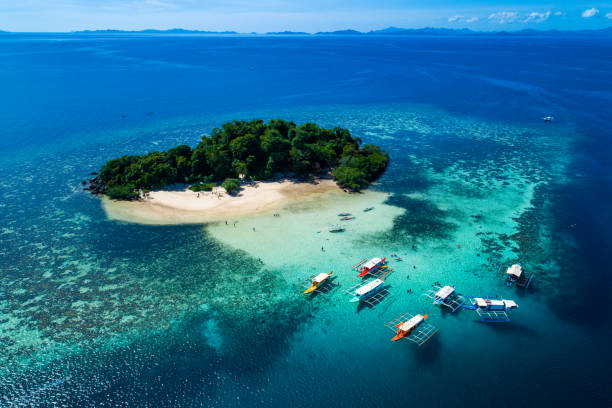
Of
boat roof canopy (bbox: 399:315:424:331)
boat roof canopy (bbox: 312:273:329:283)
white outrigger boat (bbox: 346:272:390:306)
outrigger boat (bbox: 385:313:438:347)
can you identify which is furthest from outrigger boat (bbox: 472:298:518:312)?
boat roof canopy (bbox: 312:273:329:283)

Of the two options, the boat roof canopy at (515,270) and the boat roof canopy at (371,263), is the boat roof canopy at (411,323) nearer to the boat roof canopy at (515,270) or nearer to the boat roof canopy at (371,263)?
the boat roof canopy at (371,263)

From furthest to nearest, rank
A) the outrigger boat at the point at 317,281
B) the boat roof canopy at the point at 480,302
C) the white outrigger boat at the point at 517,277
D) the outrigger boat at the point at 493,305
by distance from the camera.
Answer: the white outrigger boat at the point at 517,277
the outrigger boat at the point at 317,281
the outrigger boat at the point at 493,305
the boat roof canopy at the point at 480,302

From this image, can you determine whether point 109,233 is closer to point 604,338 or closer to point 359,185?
point 359,185

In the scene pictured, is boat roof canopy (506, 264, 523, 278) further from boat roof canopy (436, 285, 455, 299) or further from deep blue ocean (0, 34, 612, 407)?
boat roof canopy (436, 285, 455, 299)

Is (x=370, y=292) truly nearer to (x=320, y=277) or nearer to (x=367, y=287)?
(x=367, y=287)

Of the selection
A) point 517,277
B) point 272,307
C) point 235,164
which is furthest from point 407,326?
point 235,164

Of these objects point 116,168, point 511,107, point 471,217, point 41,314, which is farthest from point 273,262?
point 511,107

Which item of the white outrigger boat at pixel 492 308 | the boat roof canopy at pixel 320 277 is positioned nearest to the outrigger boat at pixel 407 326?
the white outrigger boat at pixel 492 308
